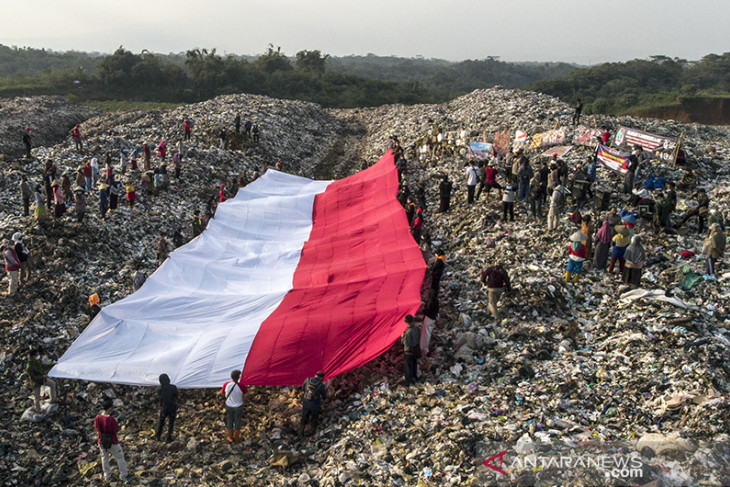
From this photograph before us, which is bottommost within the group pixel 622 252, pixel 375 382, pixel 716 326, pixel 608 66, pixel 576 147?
pixel 375 382

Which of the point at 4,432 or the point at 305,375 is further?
the point at 305,375

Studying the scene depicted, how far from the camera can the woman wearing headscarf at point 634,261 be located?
33.7 feet

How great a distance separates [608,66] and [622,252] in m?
70.8

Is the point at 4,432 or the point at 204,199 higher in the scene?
the point at 204,199

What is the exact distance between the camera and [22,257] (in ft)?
Answer: 38.0

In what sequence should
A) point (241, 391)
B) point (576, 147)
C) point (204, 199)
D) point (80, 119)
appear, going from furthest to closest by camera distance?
point (80, 119) < point (204, 199) < point (576, 147) < point (241, 391)

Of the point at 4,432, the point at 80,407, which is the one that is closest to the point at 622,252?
the point at 80,407

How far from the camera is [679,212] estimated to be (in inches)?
536

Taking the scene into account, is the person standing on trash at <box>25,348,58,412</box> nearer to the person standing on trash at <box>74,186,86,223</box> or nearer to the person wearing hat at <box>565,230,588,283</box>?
the person standing on trash at <box>74,186,86,223</box>

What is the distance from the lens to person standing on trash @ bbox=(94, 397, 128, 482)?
287 inches

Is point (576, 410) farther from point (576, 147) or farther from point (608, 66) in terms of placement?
point (608, 66)

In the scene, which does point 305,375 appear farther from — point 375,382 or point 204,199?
point 204,199

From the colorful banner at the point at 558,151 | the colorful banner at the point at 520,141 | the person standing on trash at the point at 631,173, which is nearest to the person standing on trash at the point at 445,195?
the colorful banner at the point at 558,151

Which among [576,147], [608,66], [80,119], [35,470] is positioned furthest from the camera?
→ [608,66]
